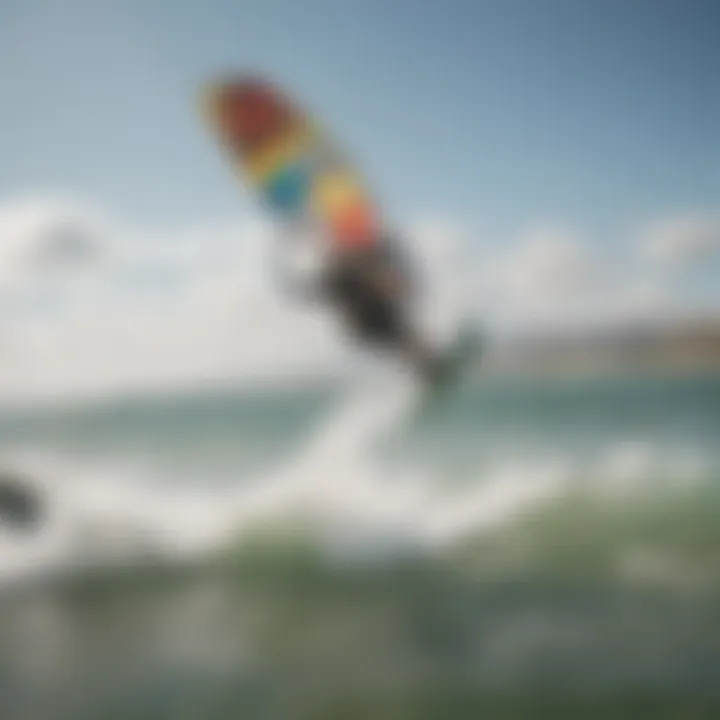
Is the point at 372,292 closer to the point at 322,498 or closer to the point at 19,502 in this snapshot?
the point at 322,498

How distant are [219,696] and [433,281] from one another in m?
0.66

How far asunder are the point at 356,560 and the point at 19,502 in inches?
19.0

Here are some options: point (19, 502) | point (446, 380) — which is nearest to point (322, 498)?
point (446, 380)

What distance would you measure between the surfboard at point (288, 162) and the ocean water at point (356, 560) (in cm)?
24

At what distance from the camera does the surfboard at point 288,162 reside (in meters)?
1.43

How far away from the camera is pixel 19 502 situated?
1406mm

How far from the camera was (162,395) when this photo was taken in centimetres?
143

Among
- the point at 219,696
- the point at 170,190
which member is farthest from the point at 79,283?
the point at 219,696

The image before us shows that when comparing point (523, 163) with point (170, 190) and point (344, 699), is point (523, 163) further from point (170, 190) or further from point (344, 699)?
point (344, 699)

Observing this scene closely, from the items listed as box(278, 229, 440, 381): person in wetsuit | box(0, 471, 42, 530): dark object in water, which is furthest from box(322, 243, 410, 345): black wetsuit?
box(0, 471, 42, 530): dark object in water

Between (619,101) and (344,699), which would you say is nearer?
(344,699)

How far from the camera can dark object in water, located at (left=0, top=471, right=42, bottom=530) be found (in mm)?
1402

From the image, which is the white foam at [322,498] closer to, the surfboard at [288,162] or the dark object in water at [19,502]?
the dark object in water at [19,502]

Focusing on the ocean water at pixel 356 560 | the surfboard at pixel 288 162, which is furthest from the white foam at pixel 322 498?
the surfboard at pixel 288 162
